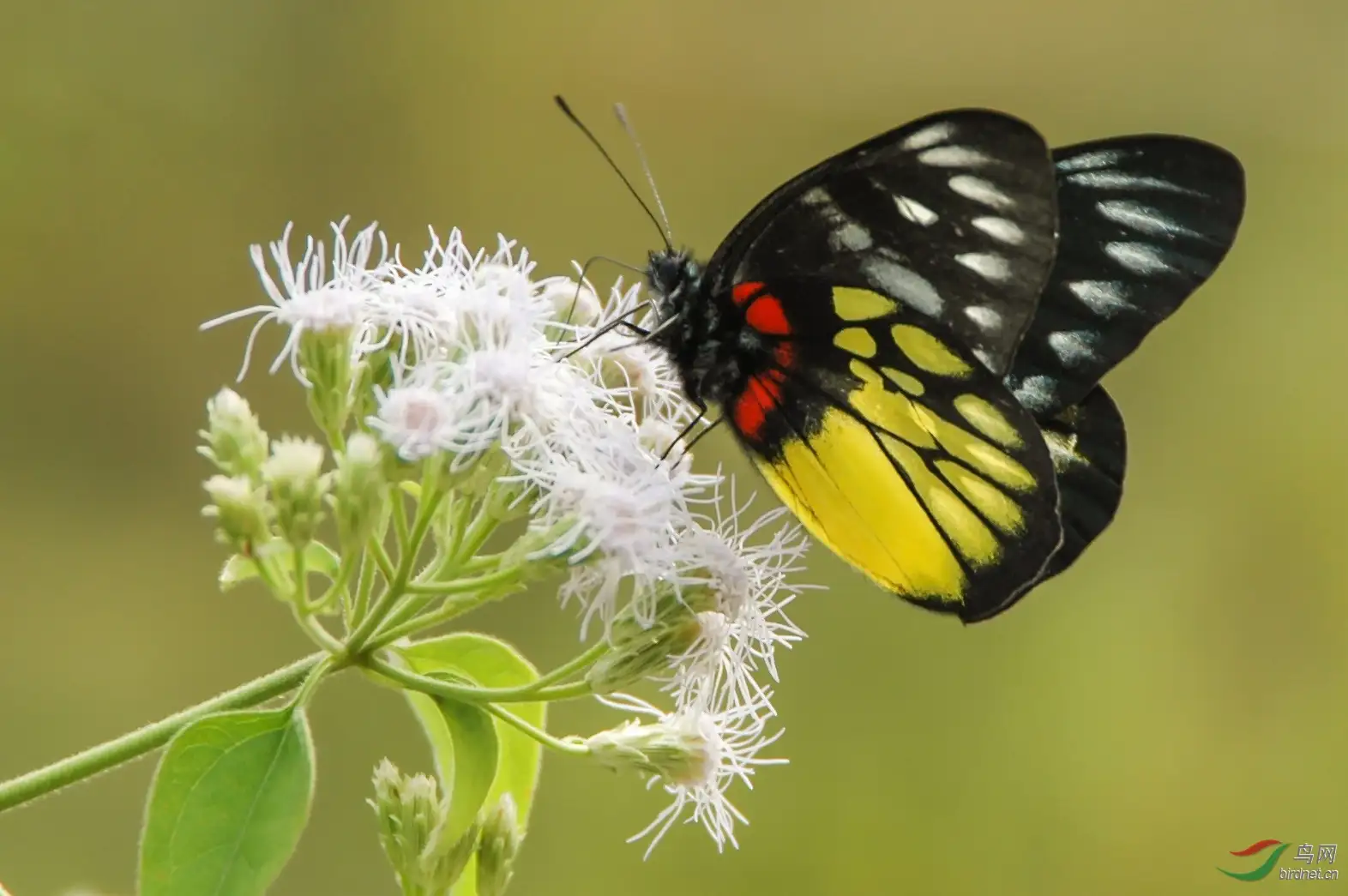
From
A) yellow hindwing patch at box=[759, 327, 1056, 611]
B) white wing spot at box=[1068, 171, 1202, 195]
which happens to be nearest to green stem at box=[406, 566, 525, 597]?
yellow hindwing patch at box=[759, 327, 1056, 611]

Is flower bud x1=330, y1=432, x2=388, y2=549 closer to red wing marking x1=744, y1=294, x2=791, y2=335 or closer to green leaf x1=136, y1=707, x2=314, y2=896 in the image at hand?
green leaf x1=136, y1=707, x2=314, y2=896

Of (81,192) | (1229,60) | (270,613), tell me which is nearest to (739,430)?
(270,613)

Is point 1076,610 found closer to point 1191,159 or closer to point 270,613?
point 270,613

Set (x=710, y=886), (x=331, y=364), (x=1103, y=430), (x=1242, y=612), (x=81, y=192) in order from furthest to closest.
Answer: (x=1242, y=612), (x=81, y=192), (x=710, y=886), (x=1103, y=430), (x=331, y=364)

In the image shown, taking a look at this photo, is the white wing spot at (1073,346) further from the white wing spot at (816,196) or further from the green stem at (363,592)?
the green stem at (363,592)

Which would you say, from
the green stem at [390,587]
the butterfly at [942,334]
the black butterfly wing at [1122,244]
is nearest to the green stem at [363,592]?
the green stem at [390,587]


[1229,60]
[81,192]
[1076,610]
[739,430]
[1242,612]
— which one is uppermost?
[81,192]
